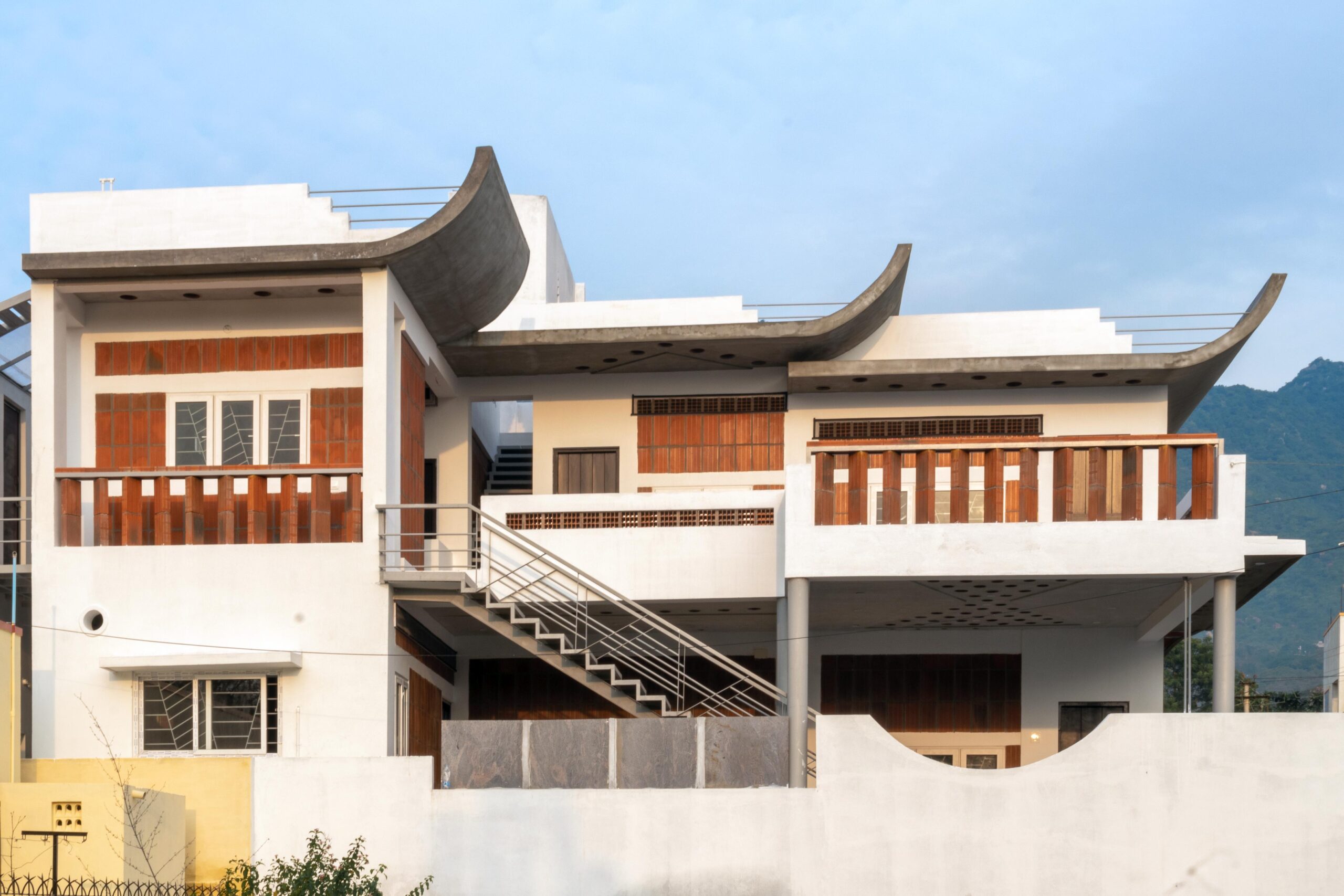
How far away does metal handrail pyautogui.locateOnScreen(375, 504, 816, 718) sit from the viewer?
1589cm

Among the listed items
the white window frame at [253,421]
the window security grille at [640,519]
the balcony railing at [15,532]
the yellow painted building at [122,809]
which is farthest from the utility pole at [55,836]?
the window security grille at [640,519]

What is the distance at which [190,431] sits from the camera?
59.0 feet

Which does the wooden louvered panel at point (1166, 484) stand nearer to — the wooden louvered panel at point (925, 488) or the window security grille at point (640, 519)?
the wooden louvered panel at point (925, 488)

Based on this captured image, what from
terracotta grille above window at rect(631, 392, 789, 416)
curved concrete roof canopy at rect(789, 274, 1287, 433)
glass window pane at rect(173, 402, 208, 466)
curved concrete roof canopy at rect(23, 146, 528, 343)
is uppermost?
curved concrete roof canopy at rect(23, 146, 528, 343)

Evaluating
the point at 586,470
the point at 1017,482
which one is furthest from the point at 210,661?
the point at 1017,482

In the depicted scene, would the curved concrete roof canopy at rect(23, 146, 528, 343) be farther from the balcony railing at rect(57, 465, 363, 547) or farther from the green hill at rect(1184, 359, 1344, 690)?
the green hill at rect(1184, 359, 1344, 690)

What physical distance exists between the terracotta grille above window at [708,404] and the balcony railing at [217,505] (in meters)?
5.27

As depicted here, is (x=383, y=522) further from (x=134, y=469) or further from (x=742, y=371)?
(x=742, y=371)

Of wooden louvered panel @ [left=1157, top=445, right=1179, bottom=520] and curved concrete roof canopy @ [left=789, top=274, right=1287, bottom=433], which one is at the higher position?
curved concrete roof canopy @ [left=789, top=274, right=1287, bottom=433]

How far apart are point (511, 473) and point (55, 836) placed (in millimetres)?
11467

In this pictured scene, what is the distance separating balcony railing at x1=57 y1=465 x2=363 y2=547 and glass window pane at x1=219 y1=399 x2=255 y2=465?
1.47m

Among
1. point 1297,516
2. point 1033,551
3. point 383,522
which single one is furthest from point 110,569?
point 1297,516

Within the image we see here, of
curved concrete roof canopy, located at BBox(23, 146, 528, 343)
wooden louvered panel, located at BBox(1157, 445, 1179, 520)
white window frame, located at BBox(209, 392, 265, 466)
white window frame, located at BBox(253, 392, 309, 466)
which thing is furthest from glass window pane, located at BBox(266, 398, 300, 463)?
wooden louvered panel, located at BBox(1157, 445, 1179, 520)

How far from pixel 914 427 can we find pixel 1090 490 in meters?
5.27
